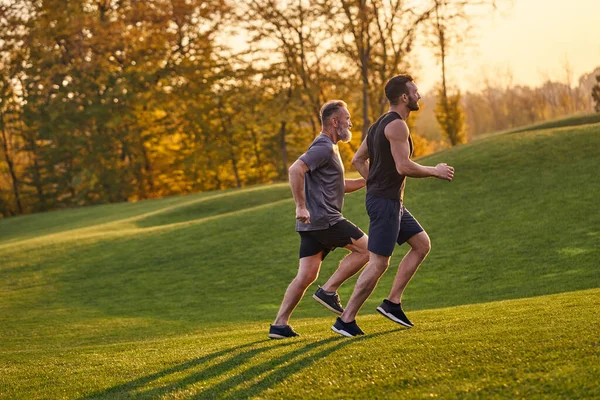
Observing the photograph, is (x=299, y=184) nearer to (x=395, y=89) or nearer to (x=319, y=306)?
(x=395, y=89)

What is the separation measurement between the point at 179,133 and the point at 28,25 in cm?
1243

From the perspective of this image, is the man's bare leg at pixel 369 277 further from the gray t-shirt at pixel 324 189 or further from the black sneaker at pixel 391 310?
the gray t-shirt at pixel 324 189

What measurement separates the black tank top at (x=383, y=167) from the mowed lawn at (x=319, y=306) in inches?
51.3

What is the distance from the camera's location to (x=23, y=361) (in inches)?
354

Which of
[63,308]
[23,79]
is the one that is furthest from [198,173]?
[63,308]

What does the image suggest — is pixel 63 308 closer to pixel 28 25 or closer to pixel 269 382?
pixel 269 382

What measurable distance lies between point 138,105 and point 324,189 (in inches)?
1801

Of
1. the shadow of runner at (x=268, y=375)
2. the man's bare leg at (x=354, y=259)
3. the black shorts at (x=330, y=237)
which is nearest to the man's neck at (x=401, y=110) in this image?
the black shorts at (x=330, y=237)

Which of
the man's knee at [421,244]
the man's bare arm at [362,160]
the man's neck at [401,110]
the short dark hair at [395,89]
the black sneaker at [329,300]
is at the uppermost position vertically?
the short dark hair at [395,89]

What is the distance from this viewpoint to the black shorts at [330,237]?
7.54 meters

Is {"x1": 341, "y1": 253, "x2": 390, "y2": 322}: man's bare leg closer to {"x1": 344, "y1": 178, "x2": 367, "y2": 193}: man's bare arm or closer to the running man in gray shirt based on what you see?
the running man in gray shirt

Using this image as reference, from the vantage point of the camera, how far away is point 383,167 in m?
7.23

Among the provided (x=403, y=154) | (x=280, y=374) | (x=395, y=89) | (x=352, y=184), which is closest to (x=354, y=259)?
(x=352, y=184)

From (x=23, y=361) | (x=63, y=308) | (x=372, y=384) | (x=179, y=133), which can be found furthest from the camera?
(x=179, y=133)
